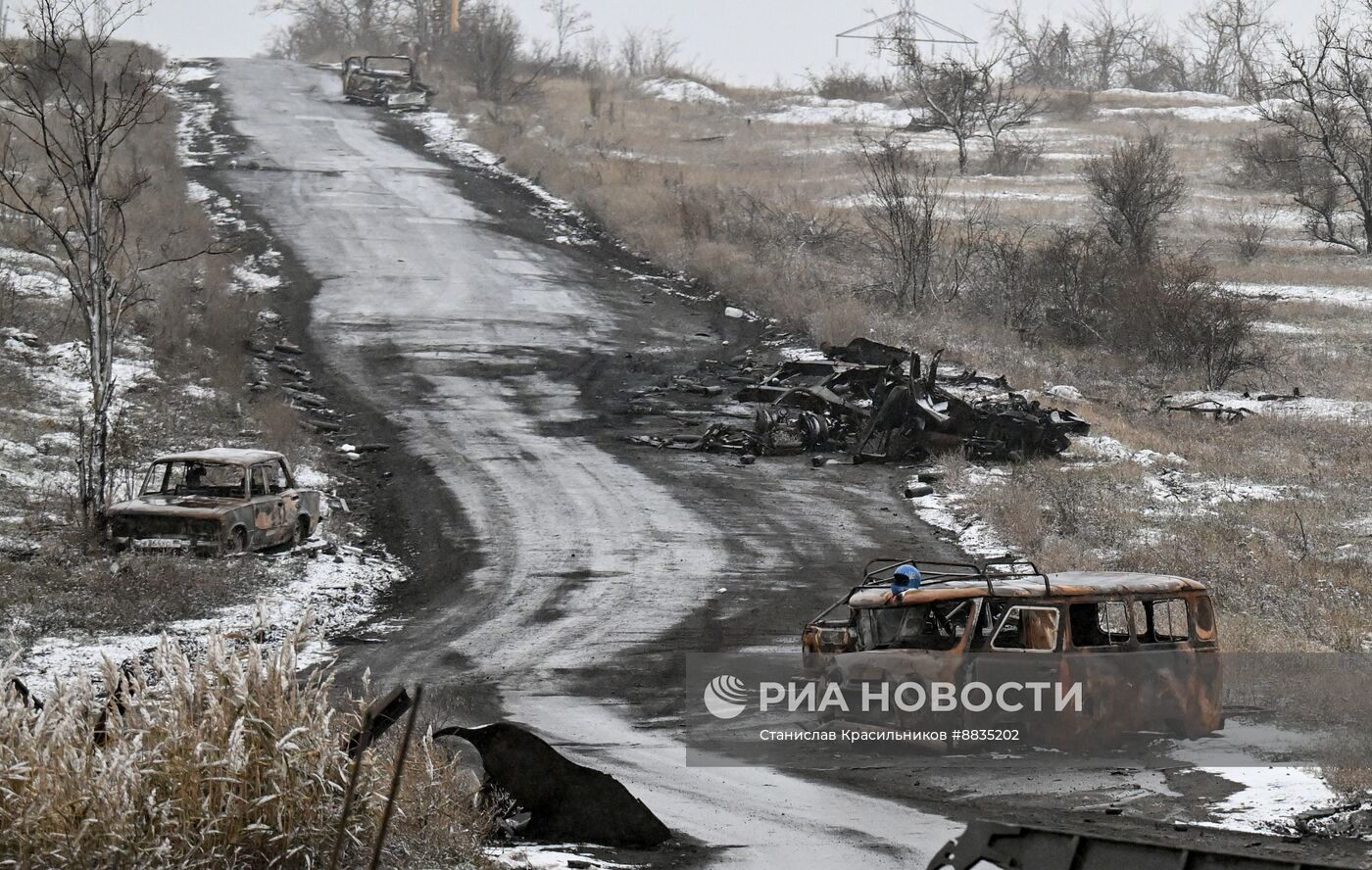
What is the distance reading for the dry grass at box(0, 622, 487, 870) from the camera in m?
6.38

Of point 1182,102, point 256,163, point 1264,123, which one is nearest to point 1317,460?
point 256,163

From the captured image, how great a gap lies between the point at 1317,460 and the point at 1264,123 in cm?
4321

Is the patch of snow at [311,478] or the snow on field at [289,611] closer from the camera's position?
the snow on field at [289,611]

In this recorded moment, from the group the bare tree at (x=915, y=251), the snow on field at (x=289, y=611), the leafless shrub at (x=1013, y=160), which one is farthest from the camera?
the leafless shrub at (x=1013, y=160)

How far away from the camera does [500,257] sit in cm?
3712

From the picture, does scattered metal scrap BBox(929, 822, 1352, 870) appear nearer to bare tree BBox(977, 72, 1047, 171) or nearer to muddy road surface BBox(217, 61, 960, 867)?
muddy road surface BBox(217, 61, 960, 867)

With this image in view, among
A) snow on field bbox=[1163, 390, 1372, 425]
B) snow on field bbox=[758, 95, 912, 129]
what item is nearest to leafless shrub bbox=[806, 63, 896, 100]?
snow on field bbox=[758, 95, 912, 129]

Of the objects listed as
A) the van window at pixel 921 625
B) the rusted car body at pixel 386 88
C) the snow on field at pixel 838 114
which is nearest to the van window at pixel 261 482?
the van window at pixel 921 625

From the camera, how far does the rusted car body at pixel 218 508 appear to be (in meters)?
16.6

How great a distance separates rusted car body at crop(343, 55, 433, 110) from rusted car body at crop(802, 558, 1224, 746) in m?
47.5

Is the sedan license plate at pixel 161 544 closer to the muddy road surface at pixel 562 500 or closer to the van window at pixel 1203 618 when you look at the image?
the muddy road surface at pixel 562 500

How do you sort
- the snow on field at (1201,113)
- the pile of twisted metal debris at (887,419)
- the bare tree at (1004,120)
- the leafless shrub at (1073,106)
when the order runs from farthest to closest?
1. the leafless shrub at (1073,106)
2. the snow on field at (1201,113)
3. the bare tree at (1004,120)
4. the pile of twisted metal debris at (887,419)

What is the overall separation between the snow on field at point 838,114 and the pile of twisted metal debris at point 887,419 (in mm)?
38514

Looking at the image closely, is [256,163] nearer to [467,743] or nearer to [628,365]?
[628,365]
